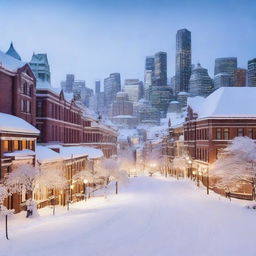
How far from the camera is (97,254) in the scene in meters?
Result: 20.2

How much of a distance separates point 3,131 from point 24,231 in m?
9.94

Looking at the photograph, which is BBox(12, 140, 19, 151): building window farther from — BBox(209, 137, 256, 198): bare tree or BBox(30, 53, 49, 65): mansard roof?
BBox(209, 137, 256, 198): bare tree

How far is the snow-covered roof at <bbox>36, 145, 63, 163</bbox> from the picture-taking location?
41.9 meters

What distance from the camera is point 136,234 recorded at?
2544 centimetres

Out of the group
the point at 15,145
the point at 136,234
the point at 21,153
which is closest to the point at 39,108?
the point at 15,145

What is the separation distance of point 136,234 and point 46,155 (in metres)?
21.1

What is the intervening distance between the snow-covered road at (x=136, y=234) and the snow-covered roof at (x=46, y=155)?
7.69m

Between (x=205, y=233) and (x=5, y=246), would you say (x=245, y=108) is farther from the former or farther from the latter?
(x=5, y=246)

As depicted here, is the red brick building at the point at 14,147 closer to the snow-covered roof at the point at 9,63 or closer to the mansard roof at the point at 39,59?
the snow-covered roof at the point at 9,63

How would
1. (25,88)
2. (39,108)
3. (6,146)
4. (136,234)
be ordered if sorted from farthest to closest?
(39,108)
(25,88)
(6,146)
(136,234)

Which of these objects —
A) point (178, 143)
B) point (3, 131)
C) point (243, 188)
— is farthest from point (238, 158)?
point (178, 143)

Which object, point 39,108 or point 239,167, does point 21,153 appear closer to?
point 39,108

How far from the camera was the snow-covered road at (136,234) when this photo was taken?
21.1m

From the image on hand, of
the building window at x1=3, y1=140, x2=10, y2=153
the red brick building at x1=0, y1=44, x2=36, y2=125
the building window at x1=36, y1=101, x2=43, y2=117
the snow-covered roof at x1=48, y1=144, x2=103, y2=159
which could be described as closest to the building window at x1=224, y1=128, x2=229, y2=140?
the snow-covered roof at x1=48, y1=144, x2=103, y2=159
